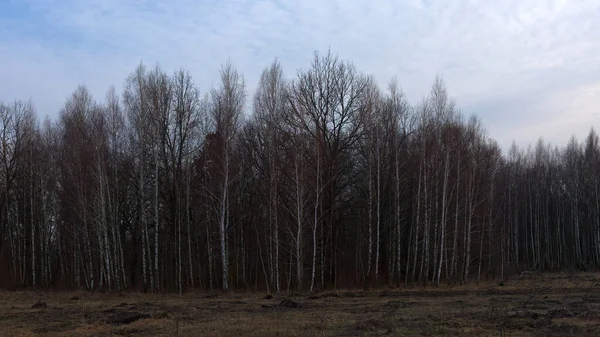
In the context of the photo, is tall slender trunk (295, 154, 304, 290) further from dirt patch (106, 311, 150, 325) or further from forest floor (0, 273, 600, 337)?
dirt patch (106, 311, 150, 325)

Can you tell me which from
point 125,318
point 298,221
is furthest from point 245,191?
point 125,318

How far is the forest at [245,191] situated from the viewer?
31.6 m

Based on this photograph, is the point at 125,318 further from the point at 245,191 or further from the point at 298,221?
the point at 245,191

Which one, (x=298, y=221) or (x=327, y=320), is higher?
(x=298, y=221)

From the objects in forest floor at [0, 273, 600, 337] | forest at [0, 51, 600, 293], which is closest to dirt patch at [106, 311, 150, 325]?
forest floor at [0, 273, 600, 337]

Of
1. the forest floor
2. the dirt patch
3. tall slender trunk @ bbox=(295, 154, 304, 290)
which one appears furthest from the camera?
tall slender trunk @ bbox=(295, 154, 304, 290)

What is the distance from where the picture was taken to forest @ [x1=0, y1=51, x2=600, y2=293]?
31562mm

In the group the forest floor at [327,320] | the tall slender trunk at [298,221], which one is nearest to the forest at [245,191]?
the tall slender trunk at [298,221]

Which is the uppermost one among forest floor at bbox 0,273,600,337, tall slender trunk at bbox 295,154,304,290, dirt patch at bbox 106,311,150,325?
tall slender trunk at bbox 295,154,304,290

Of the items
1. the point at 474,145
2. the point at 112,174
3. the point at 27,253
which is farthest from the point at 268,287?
the point at 27,253

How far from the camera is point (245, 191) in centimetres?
3806

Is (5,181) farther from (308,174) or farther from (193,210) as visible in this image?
(308,174)

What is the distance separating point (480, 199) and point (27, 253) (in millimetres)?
35845

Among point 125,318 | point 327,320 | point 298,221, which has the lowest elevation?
point 327,320
